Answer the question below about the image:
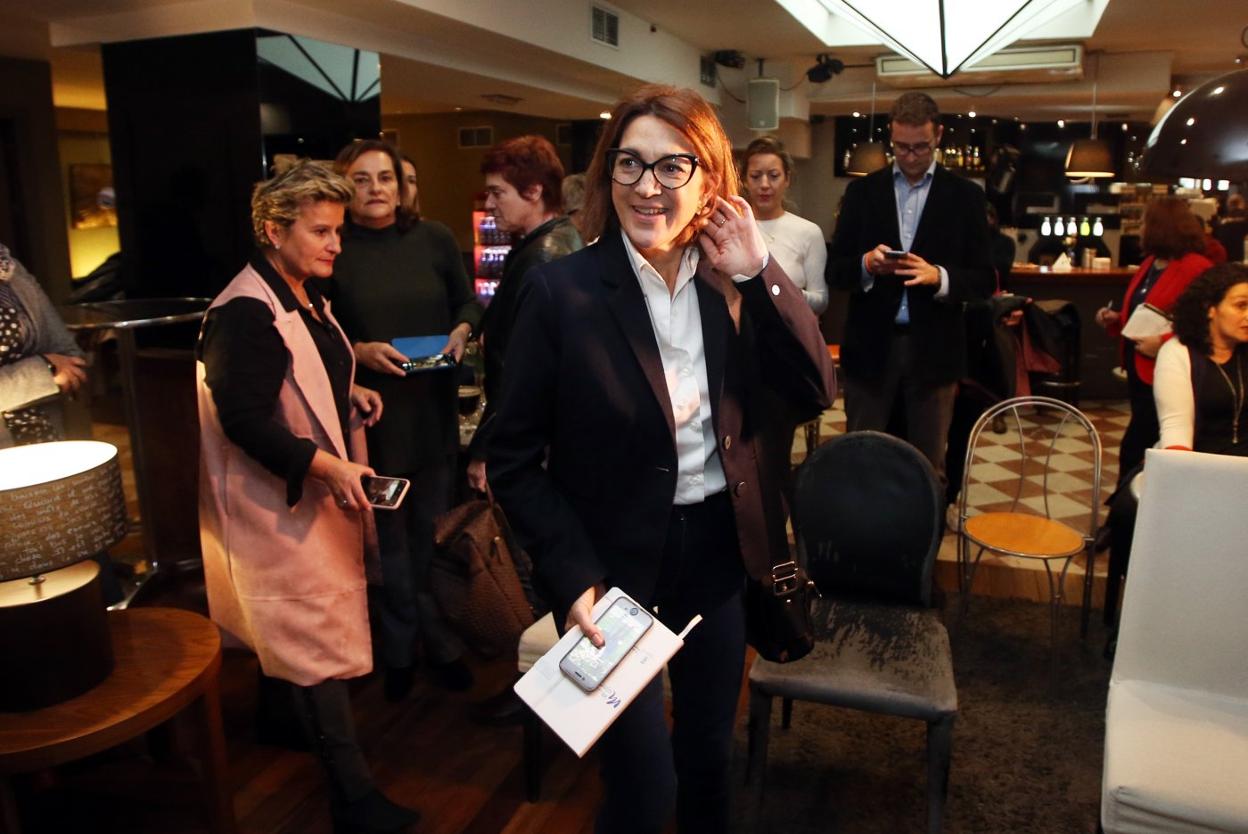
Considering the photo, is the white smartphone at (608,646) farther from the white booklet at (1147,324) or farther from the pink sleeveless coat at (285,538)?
the white booklet at (1147,324)

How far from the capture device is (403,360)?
2.58 metres

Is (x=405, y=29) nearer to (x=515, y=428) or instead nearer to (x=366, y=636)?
(x=366, y=636)

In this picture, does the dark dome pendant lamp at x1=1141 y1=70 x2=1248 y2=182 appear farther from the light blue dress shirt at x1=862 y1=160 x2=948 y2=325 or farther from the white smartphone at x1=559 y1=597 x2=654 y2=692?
the light blue dress shirt at x1=862 y1=160 x2=948 y2=325

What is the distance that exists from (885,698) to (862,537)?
0.49 metres

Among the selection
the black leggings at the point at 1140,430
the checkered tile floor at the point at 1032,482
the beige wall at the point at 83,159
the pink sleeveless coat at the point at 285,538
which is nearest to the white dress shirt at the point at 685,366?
the pink sleeveless coat at the point at 285,538

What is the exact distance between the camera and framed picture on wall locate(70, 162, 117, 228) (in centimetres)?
915

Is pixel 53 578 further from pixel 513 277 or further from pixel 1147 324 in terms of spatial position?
pixel 1147 324

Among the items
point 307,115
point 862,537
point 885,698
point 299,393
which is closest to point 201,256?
point 307,115

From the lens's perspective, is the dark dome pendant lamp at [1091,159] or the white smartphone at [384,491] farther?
the dark dome pendant lamp at [1091,159]

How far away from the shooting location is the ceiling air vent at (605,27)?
5.78m

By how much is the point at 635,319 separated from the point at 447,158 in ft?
33.0

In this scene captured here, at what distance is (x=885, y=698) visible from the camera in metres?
2.07

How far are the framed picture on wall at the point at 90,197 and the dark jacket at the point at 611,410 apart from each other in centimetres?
926

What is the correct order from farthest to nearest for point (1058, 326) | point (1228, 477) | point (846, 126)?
point (846, 126), point (1058, 326), point (1228, 477)
